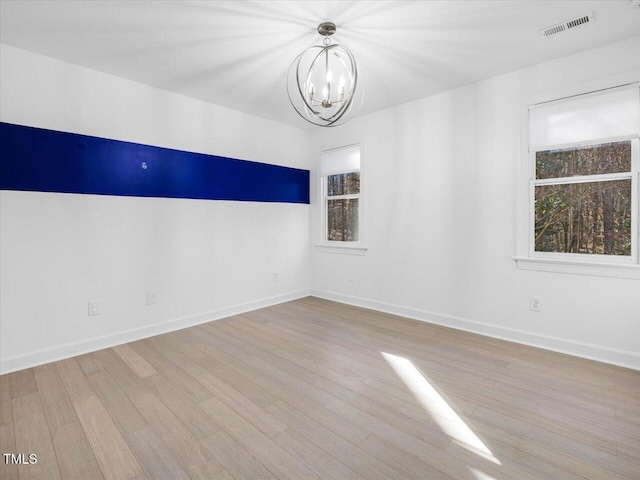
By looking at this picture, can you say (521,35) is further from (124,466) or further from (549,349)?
(124,466)

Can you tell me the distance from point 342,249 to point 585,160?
293 centimetres

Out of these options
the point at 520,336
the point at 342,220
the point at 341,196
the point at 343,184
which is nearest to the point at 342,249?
the point at 342,220

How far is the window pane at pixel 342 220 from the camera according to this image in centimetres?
472

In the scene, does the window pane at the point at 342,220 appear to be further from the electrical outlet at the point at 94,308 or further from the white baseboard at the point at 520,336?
the electrical outlet at the point at 94,308

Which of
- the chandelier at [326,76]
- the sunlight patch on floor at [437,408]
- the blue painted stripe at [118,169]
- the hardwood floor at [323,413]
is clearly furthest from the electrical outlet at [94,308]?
the sunlight patch on floor at [437,408]

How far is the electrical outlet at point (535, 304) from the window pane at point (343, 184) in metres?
2.54

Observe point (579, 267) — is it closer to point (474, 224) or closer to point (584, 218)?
point (584, 218)

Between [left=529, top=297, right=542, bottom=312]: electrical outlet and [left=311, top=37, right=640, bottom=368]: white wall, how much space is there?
0.04 metres

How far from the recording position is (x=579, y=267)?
2.83 metres

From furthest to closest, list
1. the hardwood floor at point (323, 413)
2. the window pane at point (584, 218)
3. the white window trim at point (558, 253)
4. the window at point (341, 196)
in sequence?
the window at point (341, 196) → the window pane at point (584, 218) → the white window trim at point (558, 253) → the hardwood floor at point (323, 413)

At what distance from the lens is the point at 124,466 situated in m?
1.60

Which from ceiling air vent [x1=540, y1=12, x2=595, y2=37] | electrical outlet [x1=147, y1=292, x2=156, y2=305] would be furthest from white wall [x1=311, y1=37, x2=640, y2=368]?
electrical outlet [x1=147, y1=292, x2=156, y2=305]

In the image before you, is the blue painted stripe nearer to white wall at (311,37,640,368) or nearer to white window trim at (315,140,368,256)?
white window trim at (315,140,368,256)

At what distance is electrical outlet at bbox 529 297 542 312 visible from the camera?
10.0 ft
